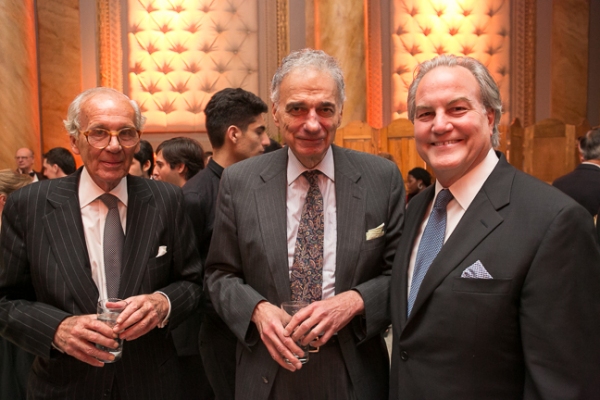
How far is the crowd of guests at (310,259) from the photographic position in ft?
4.72

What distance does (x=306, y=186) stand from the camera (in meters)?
1.97

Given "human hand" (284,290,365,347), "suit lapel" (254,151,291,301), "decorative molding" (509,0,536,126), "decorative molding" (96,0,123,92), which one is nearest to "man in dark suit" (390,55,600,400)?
"human hand" (284,290,365,347)

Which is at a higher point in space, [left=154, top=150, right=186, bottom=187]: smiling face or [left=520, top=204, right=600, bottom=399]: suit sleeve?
[left=154, top=150, right=186, bottom=187]: smiling face

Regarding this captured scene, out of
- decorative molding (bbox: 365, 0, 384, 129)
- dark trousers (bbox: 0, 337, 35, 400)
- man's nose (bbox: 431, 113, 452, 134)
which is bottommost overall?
dark trousers (bbox: 0, 337, 35, 400)

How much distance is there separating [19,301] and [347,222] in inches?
43.0

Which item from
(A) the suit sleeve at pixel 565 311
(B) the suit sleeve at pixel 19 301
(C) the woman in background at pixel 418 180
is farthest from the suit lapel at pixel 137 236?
(C) the woman in background at pixel 418 180

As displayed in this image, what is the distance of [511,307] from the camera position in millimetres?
1395

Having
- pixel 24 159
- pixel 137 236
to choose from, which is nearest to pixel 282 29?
pixel 24 159

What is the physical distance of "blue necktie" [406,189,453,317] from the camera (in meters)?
1.61

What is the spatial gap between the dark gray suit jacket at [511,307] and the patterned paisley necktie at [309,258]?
35 centimetres

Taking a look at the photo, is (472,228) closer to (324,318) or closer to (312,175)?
(324,318)

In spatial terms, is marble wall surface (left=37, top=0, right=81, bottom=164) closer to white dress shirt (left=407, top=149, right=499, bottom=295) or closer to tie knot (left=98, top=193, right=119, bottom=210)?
tie knot (left=98, top=193, right=119, bottom=210)

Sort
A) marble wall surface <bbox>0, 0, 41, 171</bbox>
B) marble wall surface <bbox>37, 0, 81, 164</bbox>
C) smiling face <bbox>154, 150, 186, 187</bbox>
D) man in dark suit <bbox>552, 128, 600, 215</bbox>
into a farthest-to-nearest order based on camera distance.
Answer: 1. marble wall surface <bbox>37, 0, 81, 164</bbox>
2. marble wall surface <bbox>0, 0, 41, 171</bbox>
3. man in dark suit <bbox>552, 128, 600, 215</bbox>
4. smiling face <bbox>154, 150, 186, 187</bbox>

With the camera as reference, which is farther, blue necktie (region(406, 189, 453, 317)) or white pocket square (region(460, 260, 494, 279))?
blue necktie (region(406, 189, 453, 317))
